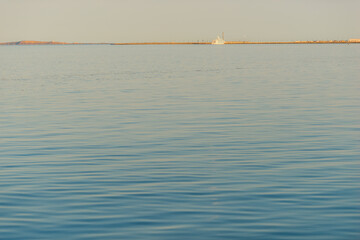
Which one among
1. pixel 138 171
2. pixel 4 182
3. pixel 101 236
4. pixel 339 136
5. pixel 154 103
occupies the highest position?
pixel 154 103

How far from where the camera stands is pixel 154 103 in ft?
138

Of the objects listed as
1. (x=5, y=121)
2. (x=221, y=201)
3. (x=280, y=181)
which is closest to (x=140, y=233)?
(x=221, y=201)

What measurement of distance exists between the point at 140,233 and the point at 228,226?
201 cm

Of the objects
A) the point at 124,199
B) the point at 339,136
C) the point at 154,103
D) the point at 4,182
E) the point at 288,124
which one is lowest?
the point at 124,199

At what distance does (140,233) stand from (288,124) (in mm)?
18363

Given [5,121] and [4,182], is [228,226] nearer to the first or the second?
[4,182]

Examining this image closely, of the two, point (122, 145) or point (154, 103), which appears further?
point (154, 103)

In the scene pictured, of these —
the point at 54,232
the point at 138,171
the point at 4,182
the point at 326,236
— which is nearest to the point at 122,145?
the point at 138,171

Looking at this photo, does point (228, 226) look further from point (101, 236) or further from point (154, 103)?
point (154, 103)

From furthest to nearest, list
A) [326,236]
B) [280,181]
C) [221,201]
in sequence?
[280,181], [221,201], [326,236]

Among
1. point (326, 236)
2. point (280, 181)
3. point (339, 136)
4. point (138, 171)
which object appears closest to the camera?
point (326, 236)

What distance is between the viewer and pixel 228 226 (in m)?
13.9

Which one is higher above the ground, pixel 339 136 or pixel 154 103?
pixel 154 103

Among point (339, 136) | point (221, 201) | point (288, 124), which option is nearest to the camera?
point (221, 201)
